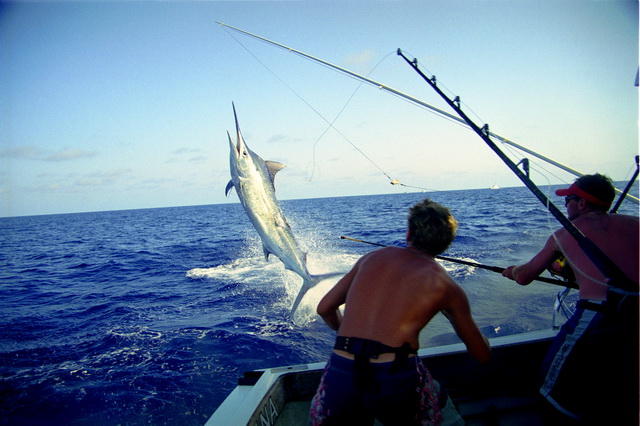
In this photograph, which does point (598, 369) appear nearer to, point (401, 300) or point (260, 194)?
point (401, 300)

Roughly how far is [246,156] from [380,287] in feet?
7.49

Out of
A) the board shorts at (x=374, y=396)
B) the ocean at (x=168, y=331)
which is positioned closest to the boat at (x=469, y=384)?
the board shorts at (x=374, y=396)

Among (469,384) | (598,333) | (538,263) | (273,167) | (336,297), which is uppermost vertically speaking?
(273,167)

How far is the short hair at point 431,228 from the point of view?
7.32 feet

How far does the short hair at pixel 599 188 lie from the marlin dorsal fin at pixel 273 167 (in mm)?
2861

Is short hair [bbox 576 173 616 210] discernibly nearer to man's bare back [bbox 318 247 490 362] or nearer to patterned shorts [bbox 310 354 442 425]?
man's bare back [bbox 318 247 490 362]

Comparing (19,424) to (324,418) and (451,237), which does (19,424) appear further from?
(451,237)

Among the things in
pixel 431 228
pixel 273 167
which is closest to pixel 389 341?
pixel 431 228

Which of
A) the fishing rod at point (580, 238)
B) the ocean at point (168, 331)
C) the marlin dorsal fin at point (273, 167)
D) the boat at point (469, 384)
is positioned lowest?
the ocean at point (168, 331)

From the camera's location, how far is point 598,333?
213cm

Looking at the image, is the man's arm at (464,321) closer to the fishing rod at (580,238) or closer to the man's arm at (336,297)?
the man's arm at (336,297)

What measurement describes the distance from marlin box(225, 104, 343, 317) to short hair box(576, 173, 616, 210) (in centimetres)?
287

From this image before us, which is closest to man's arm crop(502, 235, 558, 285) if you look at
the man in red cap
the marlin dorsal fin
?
the man in red cap

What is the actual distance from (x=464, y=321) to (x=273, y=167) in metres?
2.69
